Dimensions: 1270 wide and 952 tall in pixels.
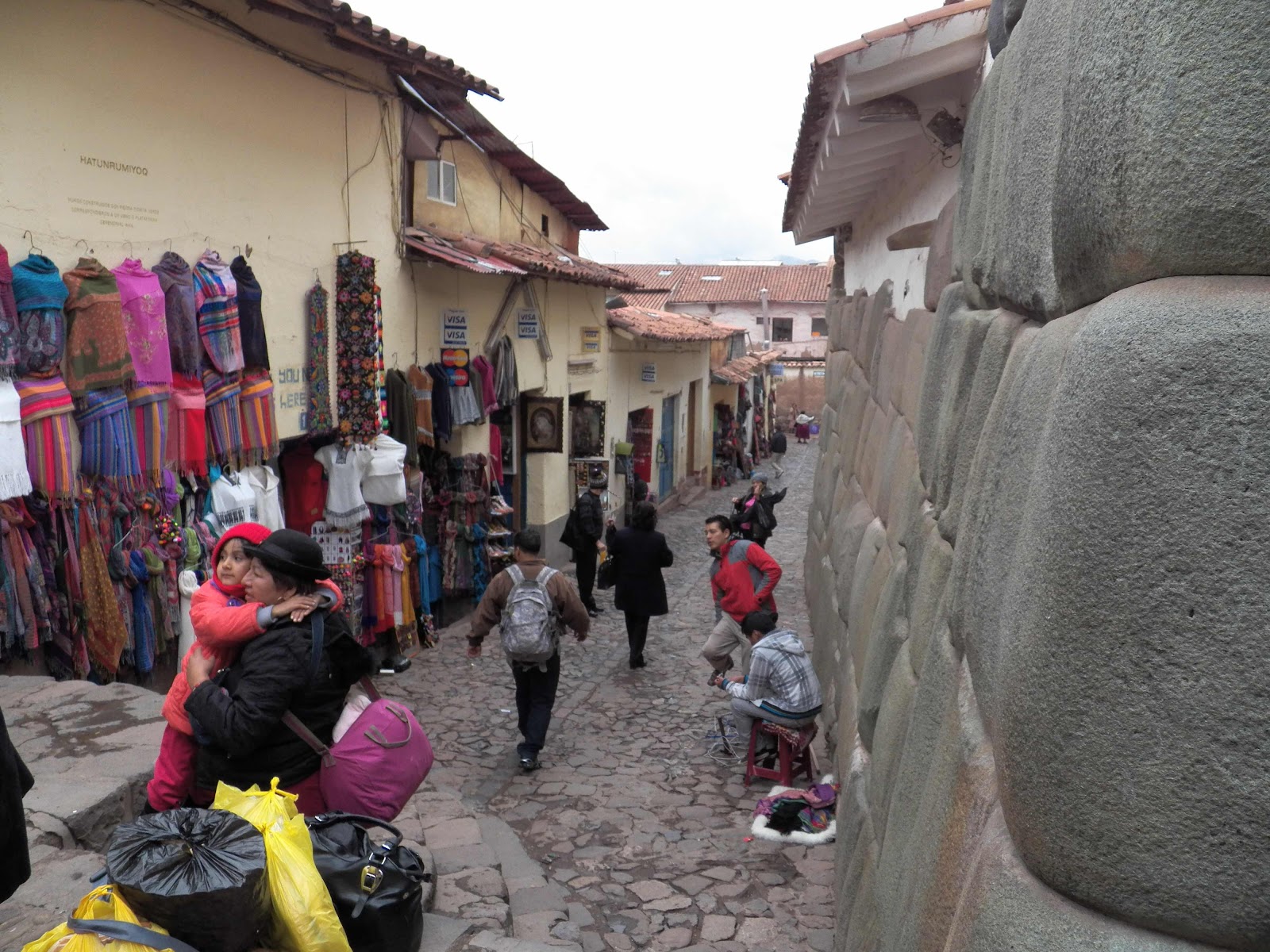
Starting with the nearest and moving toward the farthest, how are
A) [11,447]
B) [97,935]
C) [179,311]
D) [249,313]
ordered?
[97,935] < [11,447] < [179,311] < [249,313]

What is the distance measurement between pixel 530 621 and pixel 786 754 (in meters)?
1.71

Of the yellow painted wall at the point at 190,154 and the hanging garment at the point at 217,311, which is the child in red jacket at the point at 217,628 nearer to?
the yellow painted wall at the point at 190,154

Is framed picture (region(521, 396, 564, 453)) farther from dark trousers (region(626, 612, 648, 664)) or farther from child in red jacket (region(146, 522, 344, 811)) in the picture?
child in red jacket (region(146, 522, 344, 811))

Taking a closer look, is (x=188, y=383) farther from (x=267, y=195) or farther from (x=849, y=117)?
(x=849, y=117)

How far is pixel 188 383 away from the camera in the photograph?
653 cm

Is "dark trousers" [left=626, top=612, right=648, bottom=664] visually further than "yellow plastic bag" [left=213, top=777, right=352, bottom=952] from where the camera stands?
Yes

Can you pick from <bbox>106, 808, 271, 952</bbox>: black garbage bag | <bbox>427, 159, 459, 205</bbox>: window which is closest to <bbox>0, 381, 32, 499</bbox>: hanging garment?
<bbox>106, 808, 271, 952</bbox>: black garbage bag

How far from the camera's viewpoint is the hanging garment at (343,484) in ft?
27.1

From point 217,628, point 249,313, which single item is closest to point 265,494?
point 249,313

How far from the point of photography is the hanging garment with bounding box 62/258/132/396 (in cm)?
555

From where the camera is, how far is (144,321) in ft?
19.7

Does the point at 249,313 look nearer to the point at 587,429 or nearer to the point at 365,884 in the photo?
the point at 365,884

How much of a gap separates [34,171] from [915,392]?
4.50 metres

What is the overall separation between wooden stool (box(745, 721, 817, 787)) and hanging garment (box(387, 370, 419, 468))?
4024 millimetres
